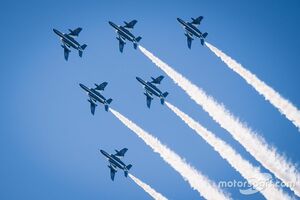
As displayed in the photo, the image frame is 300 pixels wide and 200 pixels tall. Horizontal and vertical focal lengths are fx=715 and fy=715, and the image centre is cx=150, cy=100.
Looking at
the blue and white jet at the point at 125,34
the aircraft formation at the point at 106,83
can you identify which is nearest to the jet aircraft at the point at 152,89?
the aircraft formation at the point at 106,83

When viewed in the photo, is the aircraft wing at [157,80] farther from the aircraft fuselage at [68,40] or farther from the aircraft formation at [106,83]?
the aircraft fuselage at [68,40]

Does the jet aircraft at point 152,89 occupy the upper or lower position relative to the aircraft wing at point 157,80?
lower

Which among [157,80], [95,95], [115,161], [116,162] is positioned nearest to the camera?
[116,162]

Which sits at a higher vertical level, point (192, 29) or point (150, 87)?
point (192, 29)

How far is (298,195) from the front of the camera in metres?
83.8

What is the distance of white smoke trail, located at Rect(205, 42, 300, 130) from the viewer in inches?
3527

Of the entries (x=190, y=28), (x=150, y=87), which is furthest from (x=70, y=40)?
(x=190, y=28)

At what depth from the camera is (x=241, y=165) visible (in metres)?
92.1

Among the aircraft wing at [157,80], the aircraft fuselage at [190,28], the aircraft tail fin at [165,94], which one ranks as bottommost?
the aircraft tail fin at [165,94]

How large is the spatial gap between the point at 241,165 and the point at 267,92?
11303 mm

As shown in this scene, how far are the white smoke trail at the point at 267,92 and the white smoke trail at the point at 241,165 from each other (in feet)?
26.3

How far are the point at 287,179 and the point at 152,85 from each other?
93.7 feet

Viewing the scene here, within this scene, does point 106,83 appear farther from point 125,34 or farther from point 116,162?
point 116,162

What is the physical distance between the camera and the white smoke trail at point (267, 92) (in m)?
89.6
